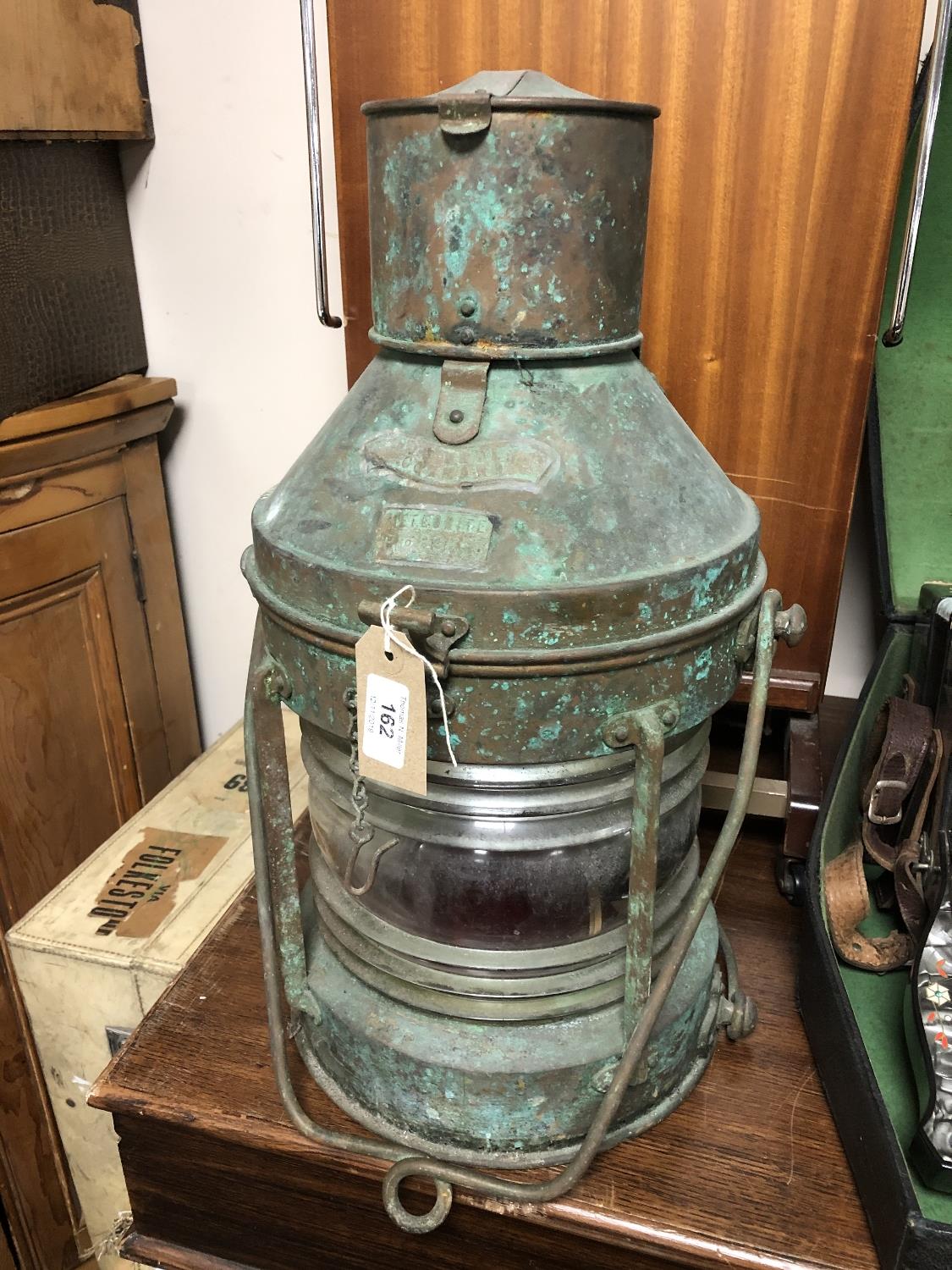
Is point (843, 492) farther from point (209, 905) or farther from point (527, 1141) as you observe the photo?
point (209, 905)

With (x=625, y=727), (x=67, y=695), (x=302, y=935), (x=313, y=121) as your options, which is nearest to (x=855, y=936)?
(x=625, y=727)

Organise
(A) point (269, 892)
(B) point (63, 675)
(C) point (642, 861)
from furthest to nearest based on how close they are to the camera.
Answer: (B) point (63, 675)
(A) point (269, 892)
(C) point (642, 861)

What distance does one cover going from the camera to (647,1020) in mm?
A: 823

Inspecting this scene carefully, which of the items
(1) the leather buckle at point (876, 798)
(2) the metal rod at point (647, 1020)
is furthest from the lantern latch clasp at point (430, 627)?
(1) the leather buckle at point (876, 798)

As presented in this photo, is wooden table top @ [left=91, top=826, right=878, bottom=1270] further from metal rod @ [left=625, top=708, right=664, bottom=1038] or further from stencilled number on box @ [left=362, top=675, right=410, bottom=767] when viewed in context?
stencilled number on box @ [left=362, top=675, right=410, bottom=767]

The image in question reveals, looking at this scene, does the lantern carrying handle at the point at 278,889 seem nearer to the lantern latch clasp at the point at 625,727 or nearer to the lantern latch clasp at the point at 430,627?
the lantern latch clasp at the point at 430,627

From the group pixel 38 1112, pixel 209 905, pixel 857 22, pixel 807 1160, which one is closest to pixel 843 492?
pixel 857 22

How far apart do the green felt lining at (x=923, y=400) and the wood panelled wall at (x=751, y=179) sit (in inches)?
9.9

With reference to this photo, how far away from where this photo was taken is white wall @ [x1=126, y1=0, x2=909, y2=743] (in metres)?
1.38

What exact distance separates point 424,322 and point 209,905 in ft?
2.74

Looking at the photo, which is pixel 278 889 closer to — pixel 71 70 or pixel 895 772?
pixel 895 772

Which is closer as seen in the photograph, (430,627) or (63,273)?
(430,627)

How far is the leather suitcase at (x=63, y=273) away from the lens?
1300mm

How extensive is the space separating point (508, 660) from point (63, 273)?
1058mm
